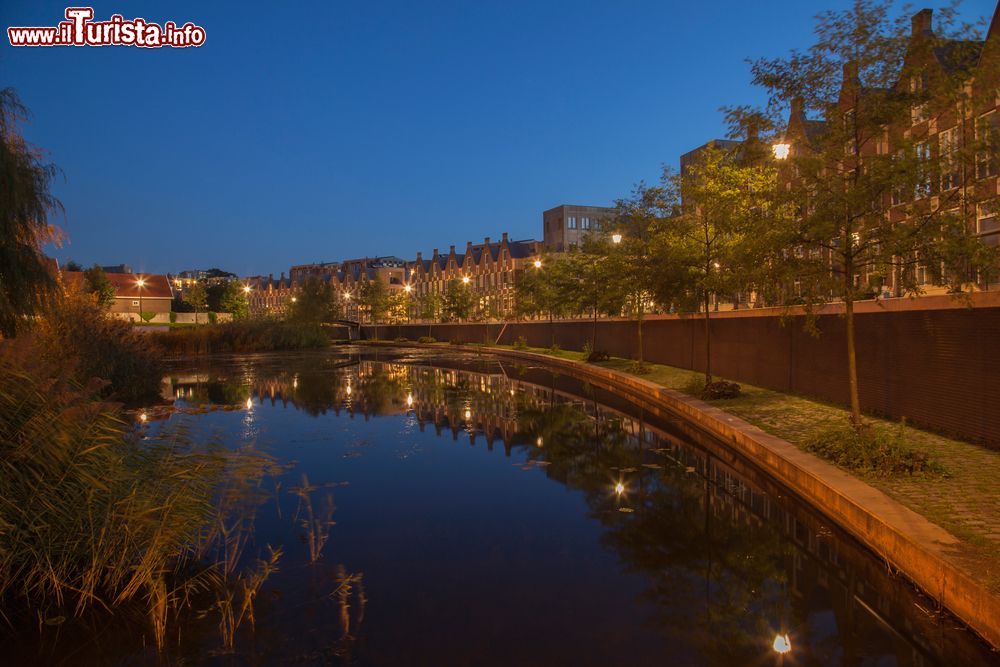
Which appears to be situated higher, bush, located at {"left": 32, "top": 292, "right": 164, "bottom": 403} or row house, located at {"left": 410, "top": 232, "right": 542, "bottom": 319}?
row house, located at {"left": 410, "top": 232, "right": 542, "bottom": 319}

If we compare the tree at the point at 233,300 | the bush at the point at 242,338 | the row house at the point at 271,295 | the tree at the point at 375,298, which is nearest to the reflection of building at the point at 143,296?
the tree at the point at 233,300

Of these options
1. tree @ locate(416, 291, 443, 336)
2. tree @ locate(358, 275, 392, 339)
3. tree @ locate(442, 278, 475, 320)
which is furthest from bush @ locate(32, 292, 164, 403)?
tree @ locate(358, 275, 392, 339)

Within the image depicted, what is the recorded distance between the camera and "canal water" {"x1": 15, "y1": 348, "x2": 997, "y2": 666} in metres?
4.67

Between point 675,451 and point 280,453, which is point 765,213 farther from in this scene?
point 280,453

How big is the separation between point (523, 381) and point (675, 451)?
1391 cm

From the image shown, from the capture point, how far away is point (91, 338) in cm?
2053

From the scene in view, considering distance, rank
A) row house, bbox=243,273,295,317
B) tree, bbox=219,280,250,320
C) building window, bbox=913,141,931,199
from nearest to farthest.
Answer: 1. building window, bbox=913,141,931,199
2. tree, bbox=219,280,250,320
3. row house, bbox=243,273,295,317

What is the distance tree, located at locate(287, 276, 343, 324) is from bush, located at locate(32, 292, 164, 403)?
49793 mm

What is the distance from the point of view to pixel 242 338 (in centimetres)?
5516

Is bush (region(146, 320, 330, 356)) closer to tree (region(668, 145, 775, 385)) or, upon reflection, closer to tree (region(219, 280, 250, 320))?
tree (region(668, 145, 775, 385))

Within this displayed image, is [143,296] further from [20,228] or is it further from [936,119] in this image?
[936,119]

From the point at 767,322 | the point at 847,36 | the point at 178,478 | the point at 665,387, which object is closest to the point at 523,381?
the point at 665,387

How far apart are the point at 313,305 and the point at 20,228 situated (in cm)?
6351

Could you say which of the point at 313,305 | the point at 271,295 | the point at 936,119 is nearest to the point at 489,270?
the point at 313,305
